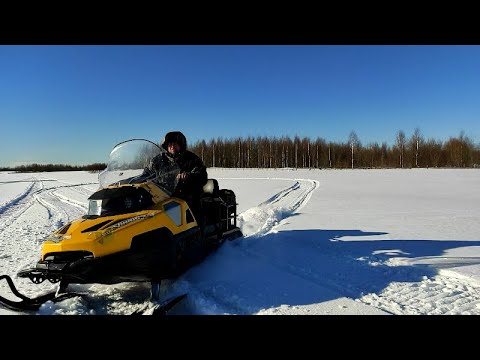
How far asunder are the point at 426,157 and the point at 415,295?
53201 mm

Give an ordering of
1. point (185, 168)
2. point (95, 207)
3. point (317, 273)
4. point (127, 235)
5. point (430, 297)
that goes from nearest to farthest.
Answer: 1. point (127, 235)
2. point (430, 297)
3. point (95, 207)
4. point (317, 273)
5. point (185, 168)

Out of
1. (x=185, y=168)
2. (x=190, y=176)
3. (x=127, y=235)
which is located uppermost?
(x=185, y=168)

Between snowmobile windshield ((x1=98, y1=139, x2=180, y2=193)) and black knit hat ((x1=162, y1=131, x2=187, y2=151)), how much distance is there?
0.46 metres

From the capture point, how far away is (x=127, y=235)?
10.7ft

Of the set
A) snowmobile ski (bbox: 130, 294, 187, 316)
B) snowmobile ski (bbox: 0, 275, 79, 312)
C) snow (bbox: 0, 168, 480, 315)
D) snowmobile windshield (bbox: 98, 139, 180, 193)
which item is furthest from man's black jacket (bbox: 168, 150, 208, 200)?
snowmobile ski (bbox: 0, 275, 79, 312)

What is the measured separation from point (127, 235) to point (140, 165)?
127 centimetres

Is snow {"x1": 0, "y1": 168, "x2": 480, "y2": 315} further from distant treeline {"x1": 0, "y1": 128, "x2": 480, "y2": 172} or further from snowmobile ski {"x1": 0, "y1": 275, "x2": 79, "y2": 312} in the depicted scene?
distant treeline {"x1": 0, "y1": 128, "x2": 480, "y2": 172}

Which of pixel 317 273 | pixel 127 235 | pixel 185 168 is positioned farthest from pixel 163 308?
pixel 185 168

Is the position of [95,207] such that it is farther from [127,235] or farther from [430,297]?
[430,297]

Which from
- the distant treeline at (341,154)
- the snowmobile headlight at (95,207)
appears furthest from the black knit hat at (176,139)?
the distant treeline at (341,154)

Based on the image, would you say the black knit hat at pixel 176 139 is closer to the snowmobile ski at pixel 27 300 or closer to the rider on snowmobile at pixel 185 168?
the rider on snowmobile at pixel 185 168

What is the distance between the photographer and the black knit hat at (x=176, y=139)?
492cm

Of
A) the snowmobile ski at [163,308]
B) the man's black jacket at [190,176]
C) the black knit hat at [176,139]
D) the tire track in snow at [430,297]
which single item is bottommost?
the tire track in snow at [430,297]

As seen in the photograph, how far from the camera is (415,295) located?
11.7 ft
